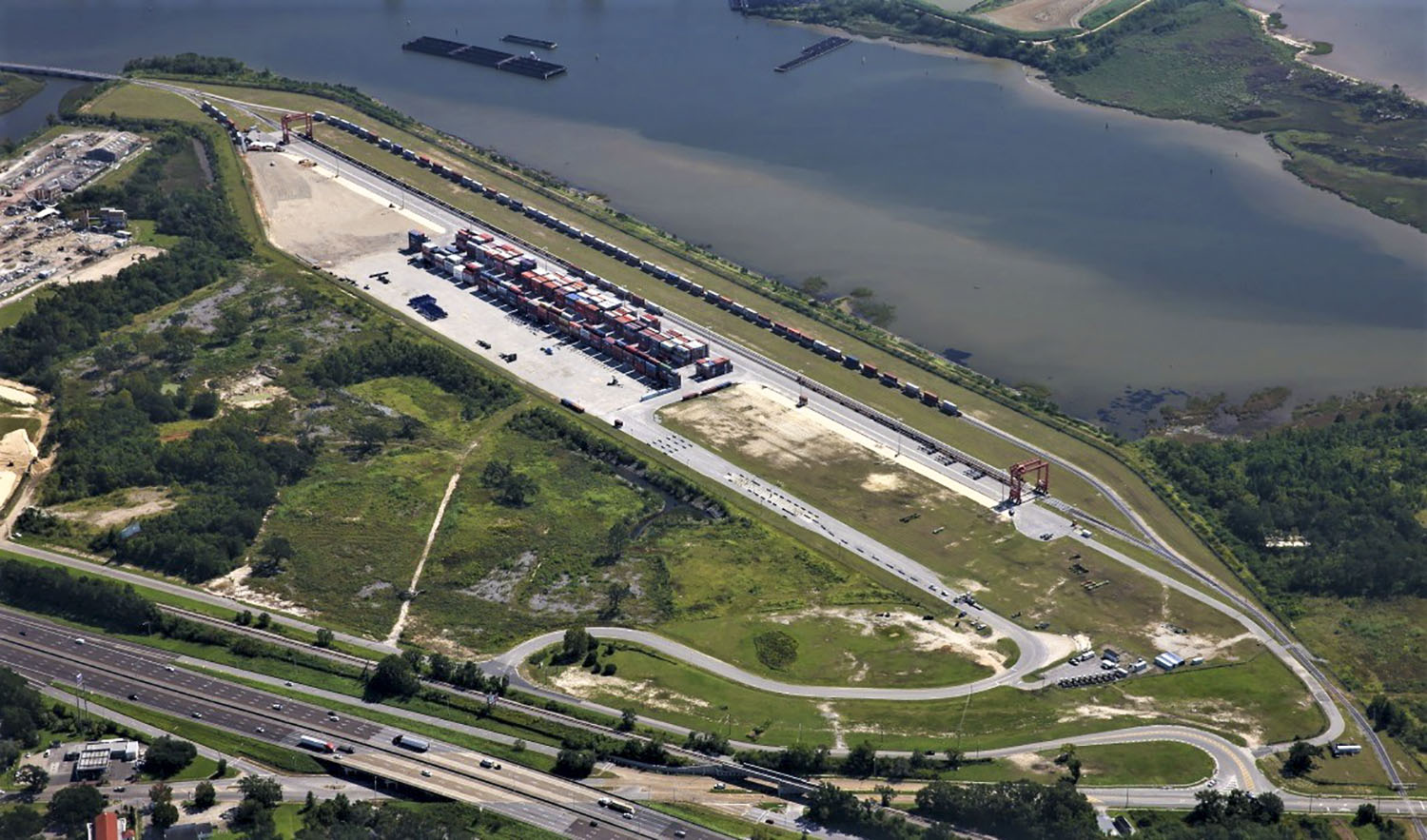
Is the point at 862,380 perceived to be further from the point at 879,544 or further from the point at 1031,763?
the point at 1031,763

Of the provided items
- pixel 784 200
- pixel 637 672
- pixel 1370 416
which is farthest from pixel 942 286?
pixel 637 672

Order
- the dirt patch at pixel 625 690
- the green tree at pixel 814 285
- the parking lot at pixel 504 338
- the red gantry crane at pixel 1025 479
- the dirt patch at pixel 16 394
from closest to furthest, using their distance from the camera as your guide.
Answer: the dirt patch at pixel 625 690, the red gantry crane at pixel 1025 479, the dirt patch at pixel 16 394, the parking lot at pixel 504 338, the green tree at pixel 814 285

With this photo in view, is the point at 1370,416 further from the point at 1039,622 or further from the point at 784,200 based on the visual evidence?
the point at 784,200

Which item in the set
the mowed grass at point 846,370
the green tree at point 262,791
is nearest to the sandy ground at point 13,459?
the green tree at point 262,791

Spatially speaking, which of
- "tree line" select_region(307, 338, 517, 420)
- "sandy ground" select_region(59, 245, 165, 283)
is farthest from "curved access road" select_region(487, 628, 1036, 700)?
"sandy ground" select_region(59, 245, 165, 283)

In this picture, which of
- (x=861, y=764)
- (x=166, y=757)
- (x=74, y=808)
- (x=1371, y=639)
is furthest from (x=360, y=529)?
(x=1371, y=639)

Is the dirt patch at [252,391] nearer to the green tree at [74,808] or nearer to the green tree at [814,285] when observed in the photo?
the green tree at [814,285]
